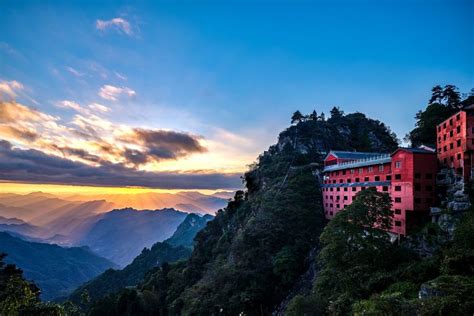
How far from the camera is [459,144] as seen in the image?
31.4 m

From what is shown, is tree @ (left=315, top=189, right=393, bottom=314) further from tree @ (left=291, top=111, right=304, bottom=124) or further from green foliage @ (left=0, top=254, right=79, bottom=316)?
tree @ (left=291, top=111, right=304, bottom=124)

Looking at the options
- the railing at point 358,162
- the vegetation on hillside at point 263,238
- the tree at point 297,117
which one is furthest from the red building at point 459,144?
the tree at point 297,117

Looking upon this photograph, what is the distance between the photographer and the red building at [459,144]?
3023cm

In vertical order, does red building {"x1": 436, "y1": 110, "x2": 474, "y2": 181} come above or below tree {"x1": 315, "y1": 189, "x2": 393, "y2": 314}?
above

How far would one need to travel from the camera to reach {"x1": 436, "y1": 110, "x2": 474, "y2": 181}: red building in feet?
99.2

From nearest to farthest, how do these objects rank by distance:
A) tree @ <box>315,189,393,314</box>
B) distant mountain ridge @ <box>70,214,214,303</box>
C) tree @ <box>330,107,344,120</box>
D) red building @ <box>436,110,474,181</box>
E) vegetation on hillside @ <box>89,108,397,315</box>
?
tree @ <box>315,189,393,314</box> → red building @ <box>436,110,474,181</box> → vegetation on hillside @ <box>89,108,397,315</box> → tree @ <box>330,107,344,120</box> → distant mountain ridge @ <box>70,214,214,303</box>

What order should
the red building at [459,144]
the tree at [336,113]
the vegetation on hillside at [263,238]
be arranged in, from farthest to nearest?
the tree at [336,113] → the vegetation on hillside at [263,238] → the red building at [459,144]

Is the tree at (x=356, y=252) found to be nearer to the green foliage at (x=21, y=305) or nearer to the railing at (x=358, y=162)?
the railing at (x=358, y=162)

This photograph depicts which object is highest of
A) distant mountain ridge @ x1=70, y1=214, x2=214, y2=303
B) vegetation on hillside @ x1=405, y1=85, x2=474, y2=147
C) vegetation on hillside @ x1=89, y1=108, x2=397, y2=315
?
vegetation on hillside @ x1=405, y1=85, x2=474, y2=147

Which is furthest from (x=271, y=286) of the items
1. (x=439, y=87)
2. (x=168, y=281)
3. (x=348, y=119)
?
(x=348, y=119)

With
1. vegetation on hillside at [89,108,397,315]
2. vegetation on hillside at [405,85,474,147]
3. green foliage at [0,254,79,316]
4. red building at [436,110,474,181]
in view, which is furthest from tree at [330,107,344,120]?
green foliage at [0,254,79,316]

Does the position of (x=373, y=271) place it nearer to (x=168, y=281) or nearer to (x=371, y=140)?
(x=371, y=140)

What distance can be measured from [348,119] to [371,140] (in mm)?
12175

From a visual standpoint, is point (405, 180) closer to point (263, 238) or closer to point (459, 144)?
point (459, 144)
